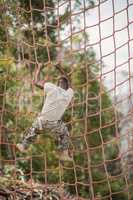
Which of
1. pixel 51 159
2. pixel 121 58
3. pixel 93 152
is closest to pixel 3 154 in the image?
pixel 51 159

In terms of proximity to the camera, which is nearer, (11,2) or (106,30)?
(11,2)

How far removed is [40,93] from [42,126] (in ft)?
5.45

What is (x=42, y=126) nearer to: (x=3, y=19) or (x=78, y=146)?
(x=3, y=19)

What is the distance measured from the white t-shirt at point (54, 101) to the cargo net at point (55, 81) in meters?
0.23

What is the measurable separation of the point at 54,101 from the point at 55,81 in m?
1.69

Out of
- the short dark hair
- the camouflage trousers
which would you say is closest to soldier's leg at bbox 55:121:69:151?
the camouflage trousers

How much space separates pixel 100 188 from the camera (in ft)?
16.1

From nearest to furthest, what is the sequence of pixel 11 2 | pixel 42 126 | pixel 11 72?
pixel 42 126
pixel 11 2
pixel 11 72

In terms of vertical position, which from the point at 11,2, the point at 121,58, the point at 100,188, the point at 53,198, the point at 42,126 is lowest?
the point at 100,188

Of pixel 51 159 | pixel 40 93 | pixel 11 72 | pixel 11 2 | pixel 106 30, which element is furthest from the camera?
pixel 51 159

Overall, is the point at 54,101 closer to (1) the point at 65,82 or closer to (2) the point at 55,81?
(1) the point at 65,82

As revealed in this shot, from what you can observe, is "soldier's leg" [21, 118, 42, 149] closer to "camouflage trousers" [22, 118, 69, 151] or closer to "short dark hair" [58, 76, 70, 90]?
"camouflage trousers" [22, 118, 69, 151]

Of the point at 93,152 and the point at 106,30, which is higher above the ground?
the point at 106,30

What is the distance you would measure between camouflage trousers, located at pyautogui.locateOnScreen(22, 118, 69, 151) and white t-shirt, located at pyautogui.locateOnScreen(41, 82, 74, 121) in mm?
25
